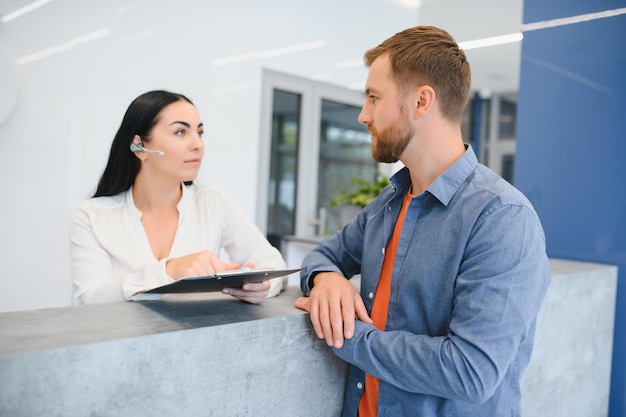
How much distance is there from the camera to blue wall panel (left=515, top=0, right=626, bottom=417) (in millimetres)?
2479

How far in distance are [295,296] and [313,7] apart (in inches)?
156

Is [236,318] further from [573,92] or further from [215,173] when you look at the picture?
[215,173]

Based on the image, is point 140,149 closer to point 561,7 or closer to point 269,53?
point 561,7

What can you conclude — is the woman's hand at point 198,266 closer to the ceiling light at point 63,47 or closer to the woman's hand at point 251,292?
the woman's hand at point 251,292

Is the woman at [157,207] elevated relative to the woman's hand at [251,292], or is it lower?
elevated

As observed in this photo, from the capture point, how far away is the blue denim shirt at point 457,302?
39.0 inches

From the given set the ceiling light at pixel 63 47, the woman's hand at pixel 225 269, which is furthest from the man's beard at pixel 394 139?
the ceiling light at pixel 63 47

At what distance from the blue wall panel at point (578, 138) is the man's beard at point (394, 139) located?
1.69 m

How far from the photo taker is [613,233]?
2.50 metres

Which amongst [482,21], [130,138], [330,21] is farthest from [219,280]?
[482,21]

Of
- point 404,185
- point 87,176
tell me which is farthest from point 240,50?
point 404,185

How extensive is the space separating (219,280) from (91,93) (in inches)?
115

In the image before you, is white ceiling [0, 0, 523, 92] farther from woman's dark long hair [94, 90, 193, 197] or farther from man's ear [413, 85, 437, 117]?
man's ear [413, 85, 437, 117]

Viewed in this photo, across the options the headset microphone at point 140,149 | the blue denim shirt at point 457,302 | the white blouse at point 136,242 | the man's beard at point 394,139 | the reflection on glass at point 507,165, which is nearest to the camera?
the blue denim shirt at point 457,302
